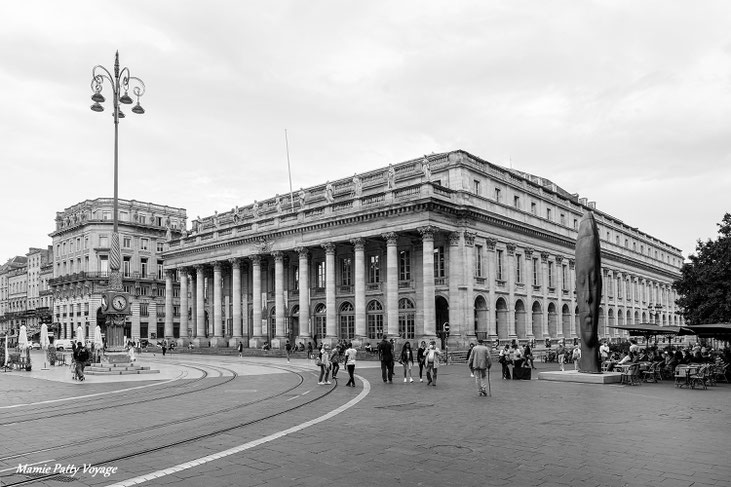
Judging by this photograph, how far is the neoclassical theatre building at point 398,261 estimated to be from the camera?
47562 millimetres

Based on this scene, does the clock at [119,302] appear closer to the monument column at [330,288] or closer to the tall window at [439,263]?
the monument column at [330,288]

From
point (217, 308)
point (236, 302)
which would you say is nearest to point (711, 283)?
point (236, 302)

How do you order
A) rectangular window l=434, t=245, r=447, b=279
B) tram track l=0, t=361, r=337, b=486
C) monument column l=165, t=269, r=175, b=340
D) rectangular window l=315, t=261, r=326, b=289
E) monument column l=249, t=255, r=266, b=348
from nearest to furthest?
tram track l=0, t=361, r=337, b=486
rectangular window l=434, t=245, r=447, b=279
rectangular window l=315, t=261, r=326, b=289
monument column l=249, t=255, r=266, b=348
monument column l=165, t=269, r=175, b=340

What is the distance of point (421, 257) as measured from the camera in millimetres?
49875

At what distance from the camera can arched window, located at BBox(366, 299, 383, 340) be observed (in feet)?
172

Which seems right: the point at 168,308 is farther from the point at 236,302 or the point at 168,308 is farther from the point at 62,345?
the point at 236,302

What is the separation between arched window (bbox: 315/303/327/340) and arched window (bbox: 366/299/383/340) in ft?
18.3

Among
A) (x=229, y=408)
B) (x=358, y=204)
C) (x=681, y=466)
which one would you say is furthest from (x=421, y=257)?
(x=681, y=466)

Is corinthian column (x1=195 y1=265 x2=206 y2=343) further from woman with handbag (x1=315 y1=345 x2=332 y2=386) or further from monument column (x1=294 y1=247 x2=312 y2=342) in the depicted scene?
woman with handbag (x1=315 y1=345 x2=332 y2=386)

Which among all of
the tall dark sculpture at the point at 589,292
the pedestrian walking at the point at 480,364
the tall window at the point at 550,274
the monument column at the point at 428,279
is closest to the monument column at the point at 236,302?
the monument column at the point at 428,279

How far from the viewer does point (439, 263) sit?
4934cm

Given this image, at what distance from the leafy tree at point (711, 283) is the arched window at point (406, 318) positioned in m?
20.4

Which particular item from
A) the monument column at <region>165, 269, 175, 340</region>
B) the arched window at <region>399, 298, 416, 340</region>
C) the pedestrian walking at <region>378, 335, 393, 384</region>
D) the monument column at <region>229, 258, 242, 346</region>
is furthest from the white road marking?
the monument column at <region>165, 269, 175, 340</region>

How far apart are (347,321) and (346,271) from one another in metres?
4.48
